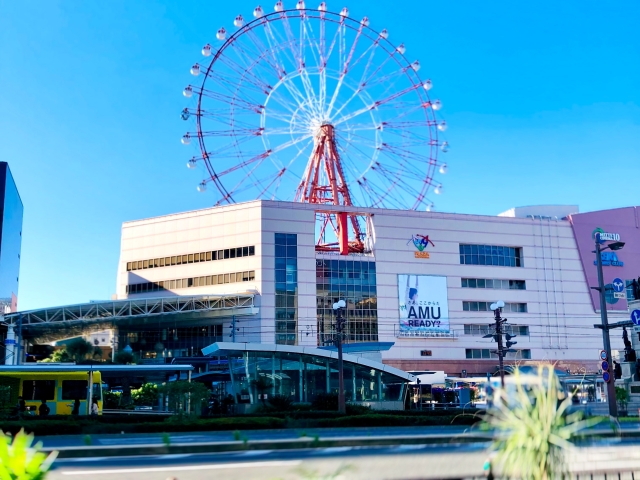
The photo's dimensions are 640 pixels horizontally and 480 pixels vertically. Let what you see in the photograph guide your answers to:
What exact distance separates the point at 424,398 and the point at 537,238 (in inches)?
1124

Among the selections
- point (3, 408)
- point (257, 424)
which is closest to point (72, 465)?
point (257, 424)

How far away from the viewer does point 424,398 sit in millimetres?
57469

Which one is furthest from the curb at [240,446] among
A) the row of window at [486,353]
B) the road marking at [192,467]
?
the row of window at [486,353]

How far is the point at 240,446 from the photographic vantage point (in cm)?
1802

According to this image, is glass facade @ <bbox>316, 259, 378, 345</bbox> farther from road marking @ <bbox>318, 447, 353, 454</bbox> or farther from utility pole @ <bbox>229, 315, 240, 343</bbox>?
road marking @ <bbox>318, 447, 353, 454</bbox>

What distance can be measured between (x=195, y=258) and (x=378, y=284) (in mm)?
18593

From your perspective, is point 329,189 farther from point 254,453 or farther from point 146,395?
point 254,453

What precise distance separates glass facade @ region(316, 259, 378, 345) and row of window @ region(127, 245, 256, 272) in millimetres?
7312

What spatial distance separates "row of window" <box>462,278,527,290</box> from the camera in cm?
7490

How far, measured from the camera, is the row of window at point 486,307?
244 feet

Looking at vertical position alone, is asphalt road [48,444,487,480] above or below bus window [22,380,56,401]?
below

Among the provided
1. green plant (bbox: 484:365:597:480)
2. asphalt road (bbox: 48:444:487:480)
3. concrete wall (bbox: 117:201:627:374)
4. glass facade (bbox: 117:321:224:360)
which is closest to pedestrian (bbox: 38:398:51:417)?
asphalt road (bbox: 48:444:487:480)

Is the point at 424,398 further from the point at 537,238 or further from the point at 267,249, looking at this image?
the point at 537,238

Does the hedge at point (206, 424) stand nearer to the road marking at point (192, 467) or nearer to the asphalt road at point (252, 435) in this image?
the asphalt road at point (252, 435)
